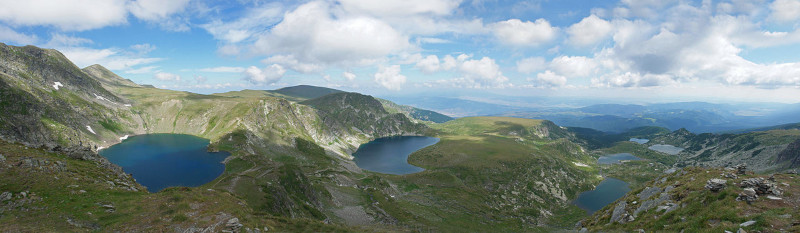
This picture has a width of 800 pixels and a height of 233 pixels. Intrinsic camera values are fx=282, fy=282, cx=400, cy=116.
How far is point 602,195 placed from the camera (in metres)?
167

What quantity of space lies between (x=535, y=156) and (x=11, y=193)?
21835 cm

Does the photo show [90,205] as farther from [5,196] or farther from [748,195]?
[748,195]

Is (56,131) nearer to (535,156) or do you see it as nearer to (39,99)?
(39,99)

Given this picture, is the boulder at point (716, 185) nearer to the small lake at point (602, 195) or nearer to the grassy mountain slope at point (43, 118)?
the small lake at point (602, 195)

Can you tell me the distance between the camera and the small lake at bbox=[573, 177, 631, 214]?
150 meters

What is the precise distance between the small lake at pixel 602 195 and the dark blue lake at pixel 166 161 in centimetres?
18155

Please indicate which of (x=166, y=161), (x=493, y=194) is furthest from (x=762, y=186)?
(x=166, y=161)

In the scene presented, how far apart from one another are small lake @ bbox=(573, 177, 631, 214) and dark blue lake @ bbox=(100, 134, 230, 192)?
596 ft

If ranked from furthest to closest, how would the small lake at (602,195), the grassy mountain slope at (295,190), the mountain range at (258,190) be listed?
the small lake at (602,195) → the grassy mountain slope at (295,190) → the mountain range at (258,190)

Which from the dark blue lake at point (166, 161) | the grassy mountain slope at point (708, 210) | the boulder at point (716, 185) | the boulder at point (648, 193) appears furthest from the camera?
the dark blue lake at point (166, 161)

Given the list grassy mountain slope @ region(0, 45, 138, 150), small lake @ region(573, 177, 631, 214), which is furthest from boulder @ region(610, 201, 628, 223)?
grassy mountain slope @ region(0, 45, 138, 150)

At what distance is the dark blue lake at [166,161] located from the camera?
115188mm

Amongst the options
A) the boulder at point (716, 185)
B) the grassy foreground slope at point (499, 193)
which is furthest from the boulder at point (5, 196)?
the boulder at point (716, 185)

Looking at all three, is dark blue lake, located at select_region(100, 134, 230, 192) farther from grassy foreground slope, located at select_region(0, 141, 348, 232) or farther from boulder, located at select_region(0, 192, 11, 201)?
boulder, located at select_region(0, 192, 11, 201)
